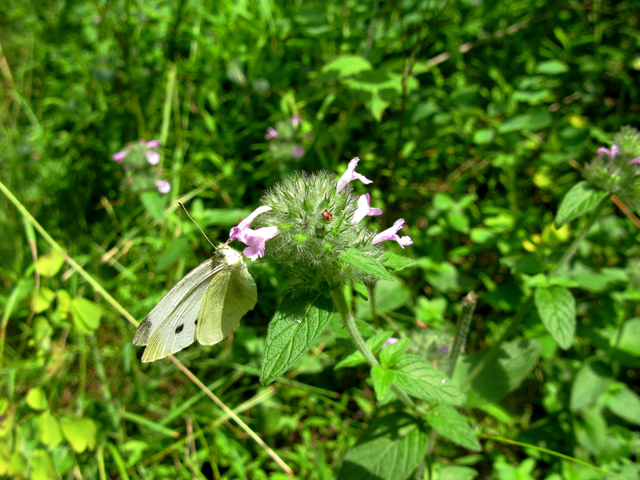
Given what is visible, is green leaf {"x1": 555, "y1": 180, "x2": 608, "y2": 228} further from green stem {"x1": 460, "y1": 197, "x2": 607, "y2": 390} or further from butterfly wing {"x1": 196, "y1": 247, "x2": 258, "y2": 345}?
butterfly wing {"x1": 196, "y1": 247, "x2": 258, "y2": 345}

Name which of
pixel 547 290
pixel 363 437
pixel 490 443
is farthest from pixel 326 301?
pixel 490 443

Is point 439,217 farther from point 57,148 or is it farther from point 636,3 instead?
point 57,148

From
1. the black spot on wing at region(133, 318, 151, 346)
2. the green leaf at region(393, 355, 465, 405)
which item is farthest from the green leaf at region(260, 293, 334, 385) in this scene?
the black spot on wing at region(133, 318, 151, 346)

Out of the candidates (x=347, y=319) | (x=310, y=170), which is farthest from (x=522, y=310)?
(x=310, y=170)

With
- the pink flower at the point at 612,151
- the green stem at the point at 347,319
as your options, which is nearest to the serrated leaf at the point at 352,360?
the green stem at the point at 347,319

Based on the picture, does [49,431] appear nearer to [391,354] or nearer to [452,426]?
[391,354]

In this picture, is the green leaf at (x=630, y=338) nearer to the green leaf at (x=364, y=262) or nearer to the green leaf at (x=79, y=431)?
the green leaf at (x=364, y=262)

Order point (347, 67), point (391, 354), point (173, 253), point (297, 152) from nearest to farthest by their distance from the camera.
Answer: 1. point (391, 354)
2. point (173, 253)
3. point (347, 67)
4. point (297, 152)
